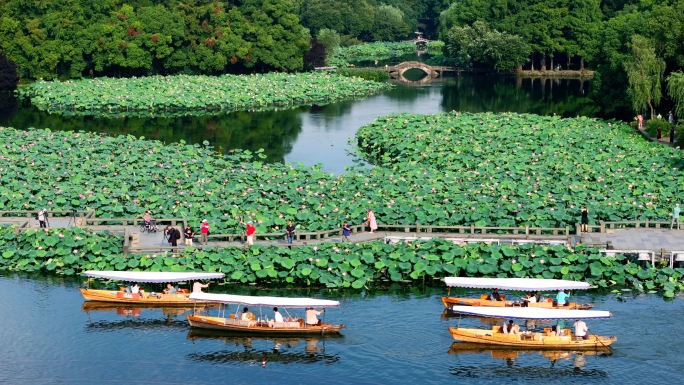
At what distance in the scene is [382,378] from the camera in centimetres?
4034

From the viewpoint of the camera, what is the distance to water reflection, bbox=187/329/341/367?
42188mm

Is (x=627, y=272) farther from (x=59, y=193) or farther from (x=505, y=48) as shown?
(x=505, y=48)

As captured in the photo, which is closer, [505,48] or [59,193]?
[59,193]

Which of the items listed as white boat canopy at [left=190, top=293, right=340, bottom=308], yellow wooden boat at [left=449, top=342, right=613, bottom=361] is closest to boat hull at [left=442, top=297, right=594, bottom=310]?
yellow wooden boat at [left=449, top=342, right=613, bottom=361]

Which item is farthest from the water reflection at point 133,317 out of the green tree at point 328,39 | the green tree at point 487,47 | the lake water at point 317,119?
the green tree at point 328,39

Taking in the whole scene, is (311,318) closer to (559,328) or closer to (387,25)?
(559,328)

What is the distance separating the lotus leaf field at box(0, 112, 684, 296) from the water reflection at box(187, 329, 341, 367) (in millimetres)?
6044

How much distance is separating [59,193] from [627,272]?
3057cm

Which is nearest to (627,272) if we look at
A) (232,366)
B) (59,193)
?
(232,366)

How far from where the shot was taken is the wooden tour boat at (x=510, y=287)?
45.7 meters

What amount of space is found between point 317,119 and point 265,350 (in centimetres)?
6208

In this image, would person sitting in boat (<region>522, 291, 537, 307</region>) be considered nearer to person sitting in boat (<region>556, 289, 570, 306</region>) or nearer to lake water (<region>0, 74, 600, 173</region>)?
person sitting in boat (<region>556, 289, 570, 306</region>)

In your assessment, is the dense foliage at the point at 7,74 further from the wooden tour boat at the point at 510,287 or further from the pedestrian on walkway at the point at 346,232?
the wooden tour boat at the point at 510,287

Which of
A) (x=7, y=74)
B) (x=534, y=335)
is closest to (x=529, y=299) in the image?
(x=534, y=335)
